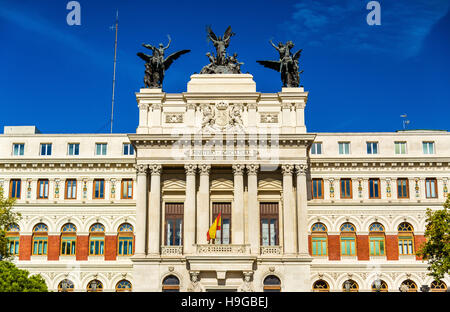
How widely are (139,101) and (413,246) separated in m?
31.5

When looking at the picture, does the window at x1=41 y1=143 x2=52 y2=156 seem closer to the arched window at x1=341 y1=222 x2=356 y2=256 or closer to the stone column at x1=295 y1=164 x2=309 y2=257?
the stone column at x1=295 y1=164 x2=309 y2=257

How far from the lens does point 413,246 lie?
201ft

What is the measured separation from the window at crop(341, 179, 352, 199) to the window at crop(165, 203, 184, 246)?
17.1 meters

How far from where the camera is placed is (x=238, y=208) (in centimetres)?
5619

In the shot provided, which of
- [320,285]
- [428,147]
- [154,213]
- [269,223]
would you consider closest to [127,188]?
[154,213]

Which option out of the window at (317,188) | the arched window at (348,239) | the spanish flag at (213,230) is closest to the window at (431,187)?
the arched window at (348,239)

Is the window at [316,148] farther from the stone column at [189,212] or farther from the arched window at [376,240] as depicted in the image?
the stone column at [189,212]

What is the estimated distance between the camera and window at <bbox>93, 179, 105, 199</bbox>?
63.0m

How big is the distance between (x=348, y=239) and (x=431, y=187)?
10364 mm

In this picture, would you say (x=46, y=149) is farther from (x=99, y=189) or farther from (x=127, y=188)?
(x=127, y=188)

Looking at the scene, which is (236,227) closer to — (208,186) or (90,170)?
(208,186)
